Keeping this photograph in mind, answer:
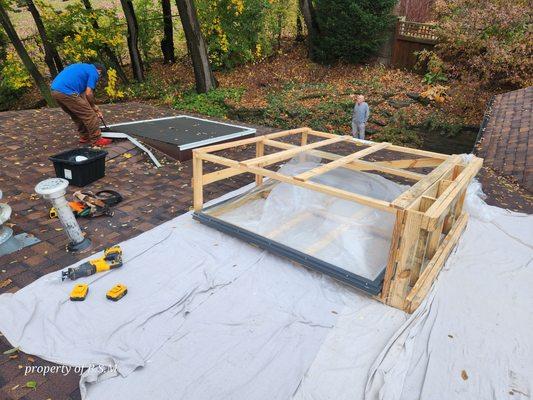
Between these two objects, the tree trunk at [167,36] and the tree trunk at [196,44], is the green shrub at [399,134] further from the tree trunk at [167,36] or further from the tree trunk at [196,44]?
the tree trunk at [167,36]

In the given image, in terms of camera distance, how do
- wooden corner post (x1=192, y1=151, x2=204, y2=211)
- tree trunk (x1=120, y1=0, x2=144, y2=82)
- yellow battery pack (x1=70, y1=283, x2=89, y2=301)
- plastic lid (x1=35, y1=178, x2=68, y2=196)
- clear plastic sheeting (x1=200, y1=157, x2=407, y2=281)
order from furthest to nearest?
tree trunk (x1=120, y1=0, x2=144, y2=82), wooden corner post (x1=192, y1=151, x2=204, y2=211), clear plastic sheeting (x1=200, y1=157, x2=407, y2=281), plastic lid (x1=35, y1=178, x2=68, y2=196), yellow battery pack (x1=70, y1=283, x2=89, y2=301)

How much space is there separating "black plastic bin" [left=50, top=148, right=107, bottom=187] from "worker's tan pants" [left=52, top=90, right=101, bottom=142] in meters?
1.08

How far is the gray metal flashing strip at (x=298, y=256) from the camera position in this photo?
2930mm

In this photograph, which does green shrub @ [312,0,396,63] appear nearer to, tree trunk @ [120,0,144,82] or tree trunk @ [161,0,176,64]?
tree trunk @ [161,0,176,64]

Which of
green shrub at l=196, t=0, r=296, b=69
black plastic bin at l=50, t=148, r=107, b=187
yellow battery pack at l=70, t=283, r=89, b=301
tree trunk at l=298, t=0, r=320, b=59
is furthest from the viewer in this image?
green shrub at l=196, t=0, r=296, b=69

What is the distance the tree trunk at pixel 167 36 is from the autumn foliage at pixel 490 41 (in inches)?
383

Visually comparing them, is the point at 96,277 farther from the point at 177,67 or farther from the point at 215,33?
the point at 177,67

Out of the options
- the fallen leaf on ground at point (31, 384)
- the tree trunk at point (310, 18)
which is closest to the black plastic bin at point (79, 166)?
the fallen leaf on ground at point (31, 384)

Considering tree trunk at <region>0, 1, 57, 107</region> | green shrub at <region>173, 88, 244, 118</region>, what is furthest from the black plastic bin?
tree trunk at <region>0, 1, 57, 107</region>

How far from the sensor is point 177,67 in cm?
1476

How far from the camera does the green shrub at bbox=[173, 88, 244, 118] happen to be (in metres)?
10.9

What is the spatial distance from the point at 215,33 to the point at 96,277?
38.6 feet

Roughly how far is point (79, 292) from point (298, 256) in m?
1.80

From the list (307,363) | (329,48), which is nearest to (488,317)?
(307,363)
